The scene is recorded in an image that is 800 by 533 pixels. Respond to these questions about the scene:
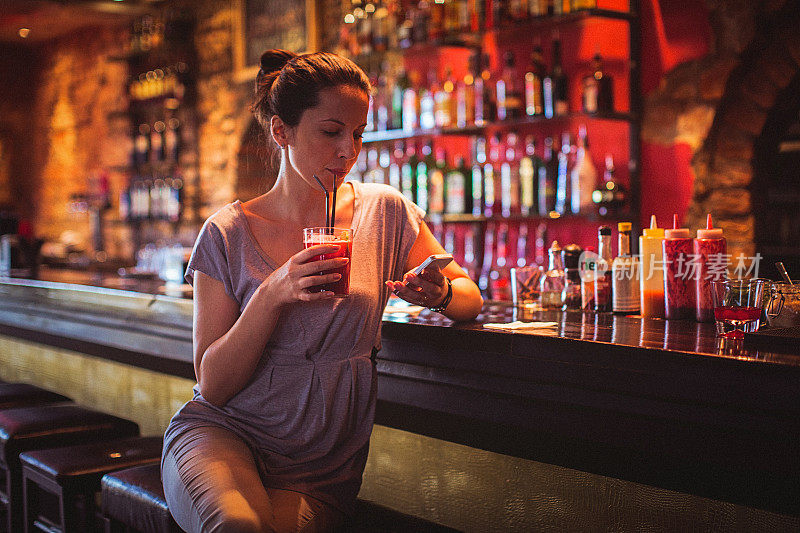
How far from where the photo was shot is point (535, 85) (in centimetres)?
425

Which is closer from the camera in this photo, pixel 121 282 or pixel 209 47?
pixel 121 282

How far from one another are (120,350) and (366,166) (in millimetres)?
2679

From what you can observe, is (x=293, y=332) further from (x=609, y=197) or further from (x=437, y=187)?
(x=437, y=187)

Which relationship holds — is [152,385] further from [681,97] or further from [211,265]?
[681,97]

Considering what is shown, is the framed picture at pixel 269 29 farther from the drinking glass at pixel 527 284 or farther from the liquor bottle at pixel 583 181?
the drinking glass at pixel 527 284

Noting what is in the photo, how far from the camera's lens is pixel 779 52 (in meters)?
3.60

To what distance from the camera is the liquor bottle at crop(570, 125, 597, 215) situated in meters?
4.10

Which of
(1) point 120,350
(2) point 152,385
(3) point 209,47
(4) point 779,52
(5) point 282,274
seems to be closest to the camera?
(5) point 282,274

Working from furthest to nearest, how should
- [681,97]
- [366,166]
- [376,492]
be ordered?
[366,166] < [681,97] < [376,492]

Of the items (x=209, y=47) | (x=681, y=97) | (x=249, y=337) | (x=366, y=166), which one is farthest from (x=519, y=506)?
(x=209, y=47)

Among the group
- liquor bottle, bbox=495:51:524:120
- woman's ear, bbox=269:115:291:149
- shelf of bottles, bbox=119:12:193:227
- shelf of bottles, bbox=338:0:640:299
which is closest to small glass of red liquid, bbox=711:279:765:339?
woman's ear, bbox=269:115:291:149

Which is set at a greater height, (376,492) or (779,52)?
(779,52)

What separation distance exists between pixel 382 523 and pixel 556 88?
3.06m

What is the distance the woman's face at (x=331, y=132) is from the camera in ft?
5.74
